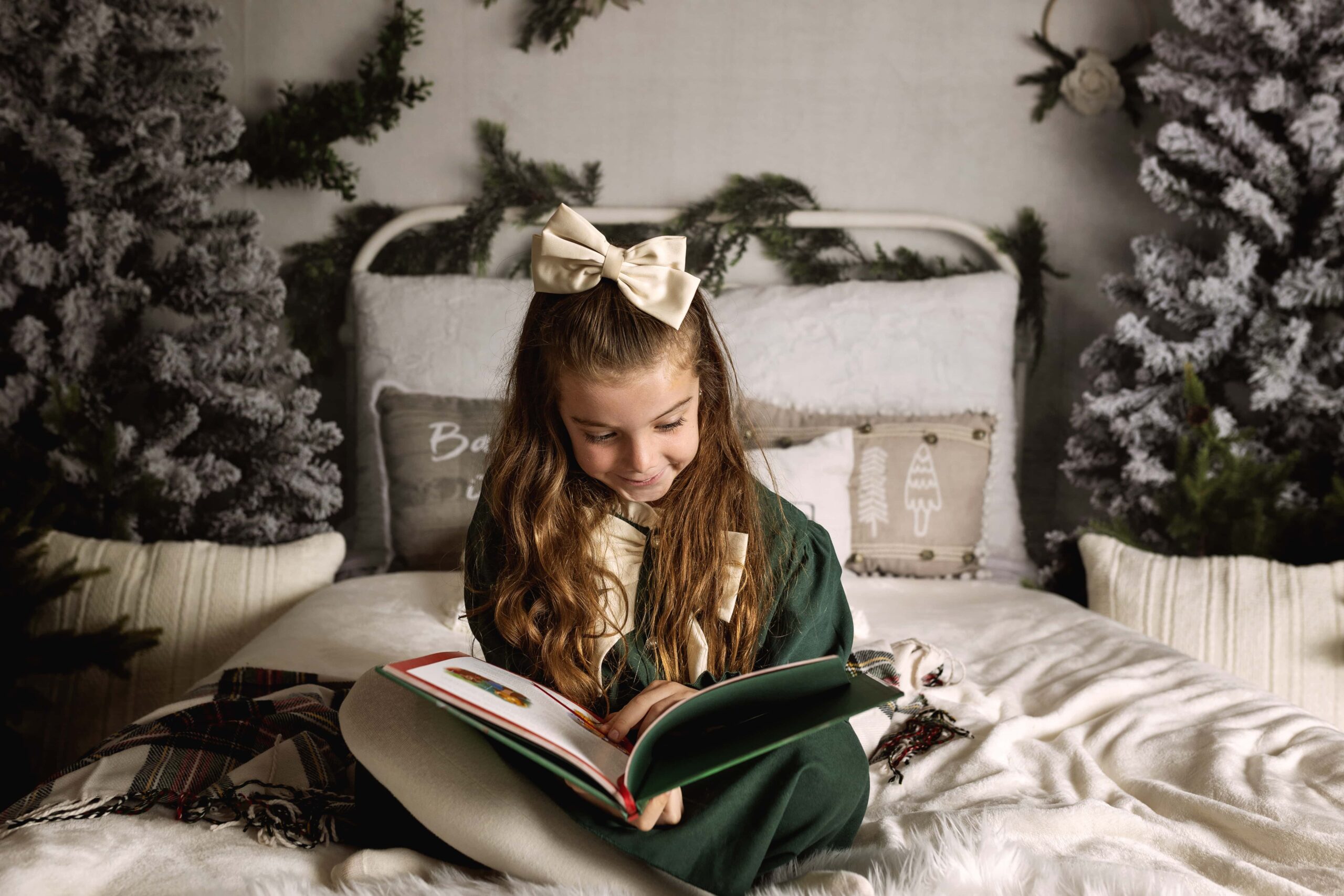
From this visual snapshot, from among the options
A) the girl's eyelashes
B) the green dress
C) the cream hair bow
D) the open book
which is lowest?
the green dress

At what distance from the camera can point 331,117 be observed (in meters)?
2.15

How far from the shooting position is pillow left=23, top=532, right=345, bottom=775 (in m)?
1.82

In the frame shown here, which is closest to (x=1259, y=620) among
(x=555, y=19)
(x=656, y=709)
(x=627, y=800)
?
(x=656, y=709)

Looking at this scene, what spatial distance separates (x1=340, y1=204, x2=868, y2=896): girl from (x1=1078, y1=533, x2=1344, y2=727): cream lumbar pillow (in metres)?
0.91

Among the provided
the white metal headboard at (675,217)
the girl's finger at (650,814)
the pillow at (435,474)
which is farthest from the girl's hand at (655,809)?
the white metal headboard at (675,217)

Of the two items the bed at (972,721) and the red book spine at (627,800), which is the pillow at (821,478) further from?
the red book spine at (627,800)

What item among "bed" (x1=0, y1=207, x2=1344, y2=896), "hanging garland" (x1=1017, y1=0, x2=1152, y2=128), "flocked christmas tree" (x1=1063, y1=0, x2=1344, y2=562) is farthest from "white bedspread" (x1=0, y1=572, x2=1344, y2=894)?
"hanging garland" (x1=1017, y1=0, x2=1152, y2=128)

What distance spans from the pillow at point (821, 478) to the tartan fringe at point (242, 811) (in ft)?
3.23

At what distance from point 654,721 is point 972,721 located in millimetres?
658

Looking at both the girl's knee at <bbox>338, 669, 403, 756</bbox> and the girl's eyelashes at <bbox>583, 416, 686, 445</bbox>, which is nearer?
the girl's knee at <bbox>338, 669, 403, 756</bbox>

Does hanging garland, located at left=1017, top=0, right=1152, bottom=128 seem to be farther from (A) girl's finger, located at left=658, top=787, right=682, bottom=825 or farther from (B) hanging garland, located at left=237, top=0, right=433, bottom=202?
(A) girl's finger, located at left=658, top=787, right=682, bottom=825

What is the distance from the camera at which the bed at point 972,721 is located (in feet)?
2.90

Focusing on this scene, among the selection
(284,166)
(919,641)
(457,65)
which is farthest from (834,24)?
(919,641)

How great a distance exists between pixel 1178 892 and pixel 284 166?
2.10m
